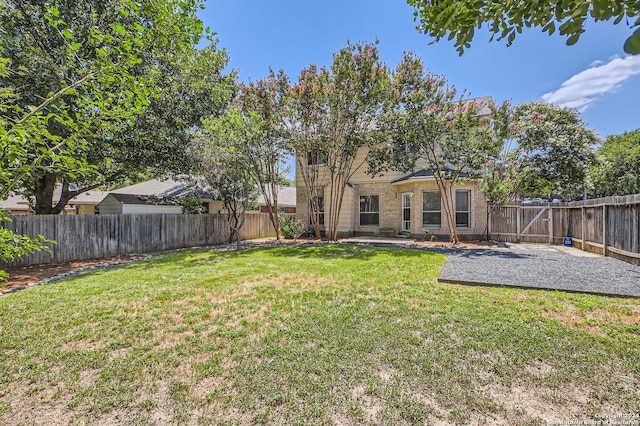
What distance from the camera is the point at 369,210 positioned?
1662cm

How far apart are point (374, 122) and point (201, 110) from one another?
8.24 meters

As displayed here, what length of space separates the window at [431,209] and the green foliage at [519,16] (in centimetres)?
1265

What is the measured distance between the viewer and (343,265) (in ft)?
26.9

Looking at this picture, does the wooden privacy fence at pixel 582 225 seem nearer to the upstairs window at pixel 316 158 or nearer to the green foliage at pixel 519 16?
the green foliage at pixel 519 16

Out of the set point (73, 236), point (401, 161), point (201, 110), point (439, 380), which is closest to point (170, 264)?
point (73, 236)

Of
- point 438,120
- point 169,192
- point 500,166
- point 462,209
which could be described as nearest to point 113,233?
point 169,192

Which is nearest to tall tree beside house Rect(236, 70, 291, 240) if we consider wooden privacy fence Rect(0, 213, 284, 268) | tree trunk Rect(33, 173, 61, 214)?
wooden privacy fence Rect(0, 213, 284, 268)

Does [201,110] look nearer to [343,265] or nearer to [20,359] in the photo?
[343,265]

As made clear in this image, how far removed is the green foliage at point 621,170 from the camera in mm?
24859

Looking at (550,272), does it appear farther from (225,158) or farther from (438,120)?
(225,158)

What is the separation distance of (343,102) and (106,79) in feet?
37.6

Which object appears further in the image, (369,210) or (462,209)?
(369,210)

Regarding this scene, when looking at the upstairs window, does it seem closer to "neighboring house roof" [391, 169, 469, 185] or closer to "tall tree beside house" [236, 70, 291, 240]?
"tall tree beside house" [236, 70, 291, 240]

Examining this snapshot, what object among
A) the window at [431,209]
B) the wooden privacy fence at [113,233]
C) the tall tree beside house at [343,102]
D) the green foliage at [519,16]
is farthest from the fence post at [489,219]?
the wooden privacy fence at [113,233]
